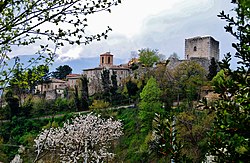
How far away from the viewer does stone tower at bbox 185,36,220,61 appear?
1430 inches

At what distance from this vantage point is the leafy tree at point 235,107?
6.97ft

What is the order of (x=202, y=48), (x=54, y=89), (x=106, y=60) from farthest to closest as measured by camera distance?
(x=106, y=60), (x=54, y=89), (x=202, y=48)

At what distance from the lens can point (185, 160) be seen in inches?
91.3

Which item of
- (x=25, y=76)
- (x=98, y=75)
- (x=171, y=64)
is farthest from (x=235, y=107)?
(x=98, y=75)

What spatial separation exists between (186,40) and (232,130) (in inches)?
1424

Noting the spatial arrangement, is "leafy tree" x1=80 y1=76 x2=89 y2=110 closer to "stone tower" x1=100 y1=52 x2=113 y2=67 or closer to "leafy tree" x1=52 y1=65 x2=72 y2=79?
"stone tower" x1=100 y1=52 x2=113 y2=67

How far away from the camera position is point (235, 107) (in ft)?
7.29

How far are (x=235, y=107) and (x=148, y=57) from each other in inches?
1374

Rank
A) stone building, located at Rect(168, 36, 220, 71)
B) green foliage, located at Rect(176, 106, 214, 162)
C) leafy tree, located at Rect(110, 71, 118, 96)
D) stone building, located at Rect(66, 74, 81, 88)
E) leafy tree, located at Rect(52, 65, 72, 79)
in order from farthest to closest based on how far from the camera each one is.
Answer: leafy tree, located at Rect(52, 65, 72, 79) < stone building, located at Rect(66, 74, 81, 88) < stone building, located at Rect(168, 36, 220, 71) < leafy tree, located at Rect(110, 71, 118, 96) < green foliage, located at Rect(176, 106, 214, 162)

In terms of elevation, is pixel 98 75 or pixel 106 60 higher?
pixel 106 60

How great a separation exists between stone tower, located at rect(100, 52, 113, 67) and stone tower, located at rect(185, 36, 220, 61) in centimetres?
1052

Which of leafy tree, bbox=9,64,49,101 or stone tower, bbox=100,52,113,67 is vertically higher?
stone tower, bbox=100,52,113,67

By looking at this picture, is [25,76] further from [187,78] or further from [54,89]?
[54,89]

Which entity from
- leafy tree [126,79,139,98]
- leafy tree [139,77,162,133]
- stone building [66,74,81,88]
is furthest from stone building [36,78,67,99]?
leafy tree [139,77,162,133]
